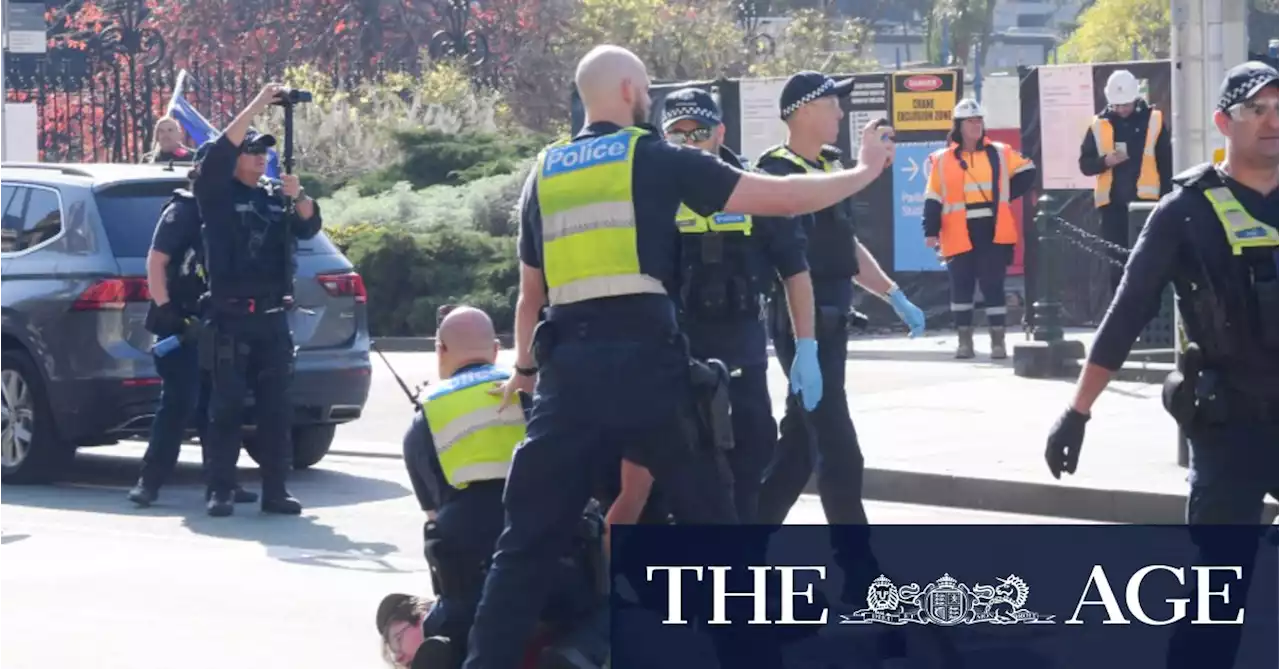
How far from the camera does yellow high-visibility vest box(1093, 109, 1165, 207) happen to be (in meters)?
15.7

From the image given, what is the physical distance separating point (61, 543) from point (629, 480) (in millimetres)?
4208

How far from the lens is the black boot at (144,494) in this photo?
11.2 metres

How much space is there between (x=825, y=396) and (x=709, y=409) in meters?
2.01

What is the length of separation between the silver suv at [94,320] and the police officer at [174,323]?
1.22 feet

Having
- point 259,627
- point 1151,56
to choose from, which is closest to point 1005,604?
point 259,627

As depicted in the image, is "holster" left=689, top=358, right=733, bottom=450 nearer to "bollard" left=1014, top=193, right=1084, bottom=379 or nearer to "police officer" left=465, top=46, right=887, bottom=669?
"police officer" left=465, top=46, right=887, bottom=669

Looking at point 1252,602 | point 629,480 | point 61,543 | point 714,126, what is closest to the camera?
point 1252,602

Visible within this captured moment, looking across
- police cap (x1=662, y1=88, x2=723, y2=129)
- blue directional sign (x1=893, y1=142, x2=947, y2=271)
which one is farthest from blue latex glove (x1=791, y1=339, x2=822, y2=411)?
blue directional sign (x1=893, y1=142, x2=947, y2=271)

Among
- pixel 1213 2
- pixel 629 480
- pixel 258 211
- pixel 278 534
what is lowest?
pixel 278 534

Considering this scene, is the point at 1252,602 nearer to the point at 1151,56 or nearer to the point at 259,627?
the point at 259,627

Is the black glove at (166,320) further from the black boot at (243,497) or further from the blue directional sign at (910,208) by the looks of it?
the blue directional sign at (910,208)

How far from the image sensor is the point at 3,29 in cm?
1973

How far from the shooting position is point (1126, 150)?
15.8m

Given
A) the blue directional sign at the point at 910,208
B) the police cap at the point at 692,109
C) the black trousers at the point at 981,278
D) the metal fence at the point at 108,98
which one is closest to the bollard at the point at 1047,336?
the black trousers at the point at 981,278
